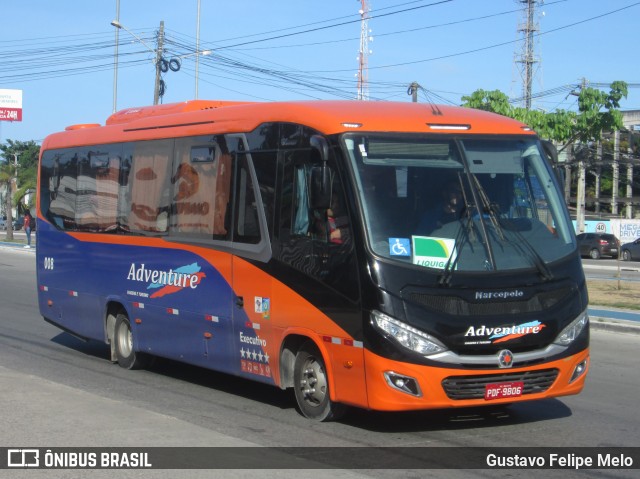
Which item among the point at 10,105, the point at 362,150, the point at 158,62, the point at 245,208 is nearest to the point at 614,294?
the point at 245,208

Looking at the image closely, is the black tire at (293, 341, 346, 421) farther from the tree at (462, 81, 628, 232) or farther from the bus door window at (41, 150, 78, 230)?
the tree at (462, 81, 628, 232)

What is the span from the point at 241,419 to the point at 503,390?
2.68m

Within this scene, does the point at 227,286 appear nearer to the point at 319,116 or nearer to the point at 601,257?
the point at 319,116

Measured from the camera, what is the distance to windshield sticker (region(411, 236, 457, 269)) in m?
8.01

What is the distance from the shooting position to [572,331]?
27.7ft

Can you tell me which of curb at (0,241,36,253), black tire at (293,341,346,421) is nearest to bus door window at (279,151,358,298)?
black tire at (293,341,346,421)

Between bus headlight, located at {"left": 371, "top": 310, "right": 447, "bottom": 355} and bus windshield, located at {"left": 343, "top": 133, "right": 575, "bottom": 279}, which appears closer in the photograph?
bus headlight, located at {"left": 371, "top": 310, "right": 447, "bottom": 355}

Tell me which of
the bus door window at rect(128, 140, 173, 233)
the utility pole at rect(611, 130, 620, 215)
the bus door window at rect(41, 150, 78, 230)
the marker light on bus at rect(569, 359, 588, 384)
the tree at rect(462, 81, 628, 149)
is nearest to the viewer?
the marker light on bus at rect(569, 359, 588, 384)

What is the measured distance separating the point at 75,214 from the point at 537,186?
293 inches

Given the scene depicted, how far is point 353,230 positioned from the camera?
8.12 metres

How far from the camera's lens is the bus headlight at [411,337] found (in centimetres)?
775

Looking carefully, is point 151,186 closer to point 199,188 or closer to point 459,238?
point 199,188

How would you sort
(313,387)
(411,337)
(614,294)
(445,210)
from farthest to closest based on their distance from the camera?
(614,294) < (313,387) < (445,210) < (411,337)

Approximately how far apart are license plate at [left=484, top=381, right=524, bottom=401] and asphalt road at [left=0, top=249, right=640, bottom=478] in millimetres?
414
